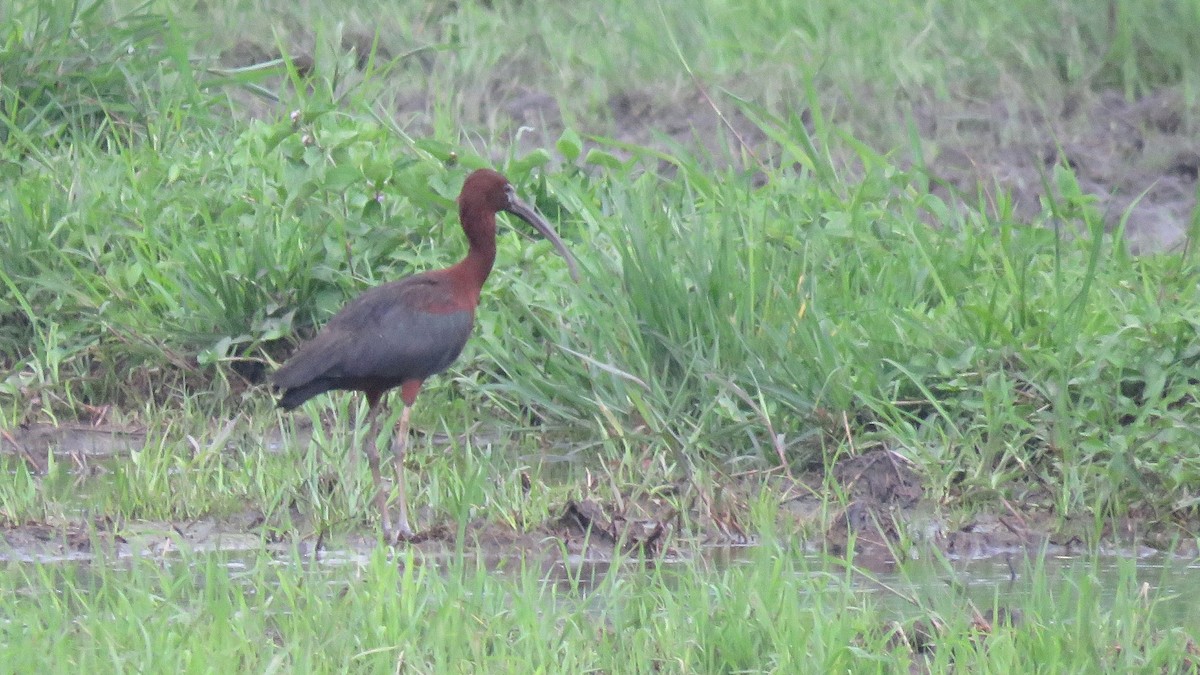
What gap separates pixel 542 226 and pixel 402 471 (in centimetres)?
128

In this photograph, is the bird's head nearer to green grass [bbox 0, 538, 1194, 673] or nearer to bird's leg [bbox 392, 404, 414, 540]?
bird's leg [bbox 392, 404, 414, 540]

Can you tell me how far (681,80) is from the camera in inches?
336

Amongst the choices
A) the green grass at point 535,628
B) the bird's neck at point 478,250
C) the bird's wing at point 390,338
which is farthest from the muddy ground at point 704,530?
the bird's neck at point 478,250

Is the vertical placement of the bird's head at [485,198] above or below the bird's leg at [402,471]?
above

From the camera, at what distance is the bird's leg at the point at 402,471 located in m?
5.25

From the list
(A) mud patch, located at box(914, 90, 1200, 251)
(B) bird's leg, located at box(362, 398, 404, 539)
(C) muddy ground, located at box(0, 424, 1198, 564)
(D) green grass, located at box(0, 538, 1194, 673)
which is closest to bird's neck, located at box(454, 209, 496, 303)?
(B) bird's leg, located at box(362, 398, 404, 539)

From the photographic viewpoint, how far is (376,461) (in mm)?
5613

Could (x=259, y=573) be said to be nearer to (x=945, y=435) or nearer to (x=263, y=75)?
(x=945, y=435)

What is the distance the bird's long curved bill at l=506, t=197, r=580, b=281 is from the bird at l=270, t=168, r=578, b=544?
0.21 m

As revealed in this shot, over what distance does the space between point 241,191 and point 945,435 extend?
8.92 feet

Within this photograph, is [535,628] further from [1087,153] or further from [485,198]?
[1087,153]

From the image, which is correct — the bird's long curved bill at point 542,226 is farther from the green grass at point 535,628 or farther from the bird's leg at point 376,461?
the green grass at point 535,628

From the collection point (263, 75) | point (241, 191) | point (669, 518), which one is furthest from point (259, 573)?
point (263, 75)

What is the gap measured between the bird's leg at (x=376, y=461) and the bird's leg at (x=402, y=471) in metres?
0.03
